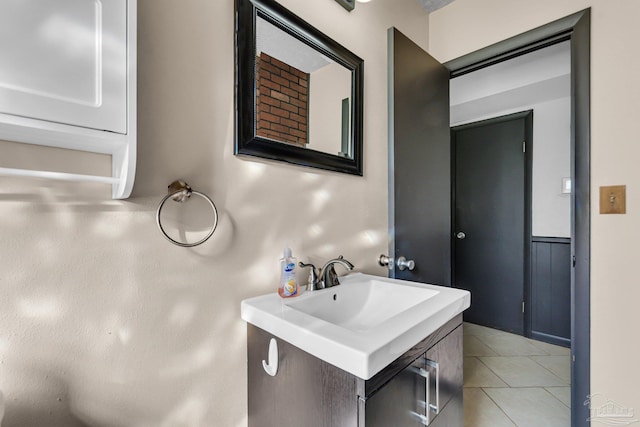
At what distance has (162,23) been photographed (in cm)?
85

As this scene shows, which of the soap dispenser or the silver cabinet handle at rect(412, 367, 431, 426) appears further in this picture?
the soap dispenser

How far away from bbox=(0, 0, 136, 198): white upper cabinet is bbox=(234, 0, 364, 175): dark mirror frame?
39cm

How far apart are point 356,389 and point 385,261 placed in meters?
0.94

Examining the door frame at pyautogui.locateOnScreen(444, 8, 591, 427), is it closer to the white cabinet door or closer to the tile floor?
the tile floor

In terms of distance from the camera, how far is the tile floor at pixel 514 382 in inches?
67.6

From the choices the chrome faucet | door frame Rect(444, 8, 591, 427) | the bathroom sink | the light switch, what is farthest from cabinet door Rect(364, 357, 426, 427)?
the light switch

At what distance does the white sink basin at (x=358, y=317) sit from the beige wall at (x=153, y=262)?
16 cm

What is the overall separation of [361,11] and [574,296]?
5.85 ft

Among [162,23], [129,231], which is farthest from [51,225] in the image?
[162,23]

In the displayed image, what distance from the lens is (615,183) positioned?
139 cm

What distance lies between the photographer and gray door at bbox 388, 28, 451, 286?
62.5 inches

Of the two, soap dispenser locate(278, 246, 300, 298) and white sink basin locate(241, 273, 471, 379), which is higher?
soap dispenser locate(278, 246, 300, 298)

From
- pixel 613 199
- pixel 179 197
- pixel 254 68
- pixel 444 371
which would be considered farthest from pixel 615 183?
pixel 179 197

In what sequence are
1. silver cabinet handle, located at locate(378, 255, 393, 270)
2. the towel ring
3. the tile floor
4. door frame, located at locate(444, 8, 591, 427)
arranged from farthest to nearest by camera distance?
1. the tile floor
2. silver cabinet handle, located at locate(378, 255, 393, 270)
3. door frame, located at locate(444, 8, 591, 427)
4. the towel ring
